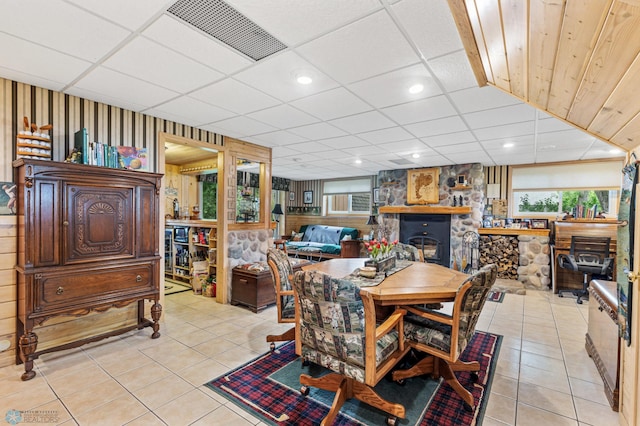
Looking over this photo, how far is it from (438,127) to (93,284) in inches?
157

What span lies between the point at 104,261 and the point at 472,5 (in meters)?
3.39

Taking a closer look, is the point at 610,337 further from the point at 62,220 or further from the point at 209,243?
the point at 209,243

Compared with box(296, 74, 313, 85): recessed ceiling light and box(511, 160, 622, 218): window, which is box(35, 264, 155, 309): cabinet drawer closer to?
box(296, 74, 313, 85): recessed ceiling light

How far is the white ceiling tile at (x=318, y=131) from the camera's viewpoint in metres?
3.73

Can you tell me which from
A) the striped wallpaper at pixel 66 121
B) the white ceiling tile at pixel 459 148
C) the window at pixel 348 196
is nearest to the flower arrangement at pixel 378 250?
the white ceiling tile at pixel 459 148

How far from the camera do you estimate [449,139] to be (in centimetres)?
419

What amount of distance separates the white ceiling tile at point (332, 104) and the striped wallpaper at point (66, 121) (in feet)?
5.89

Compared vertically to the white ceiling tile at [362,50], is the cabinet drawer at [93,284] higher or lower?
lower

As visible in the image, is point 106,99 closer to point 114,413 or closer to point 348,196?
point 114,413

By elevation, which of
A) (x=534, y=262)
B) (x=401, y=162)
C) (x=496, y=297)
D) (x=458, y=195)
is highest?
(x=401, y=162)

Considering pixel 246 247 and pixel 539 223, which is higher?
pixel 539 223

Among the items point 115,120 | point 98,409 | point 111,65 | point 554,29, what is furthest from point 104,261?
point 554,29
